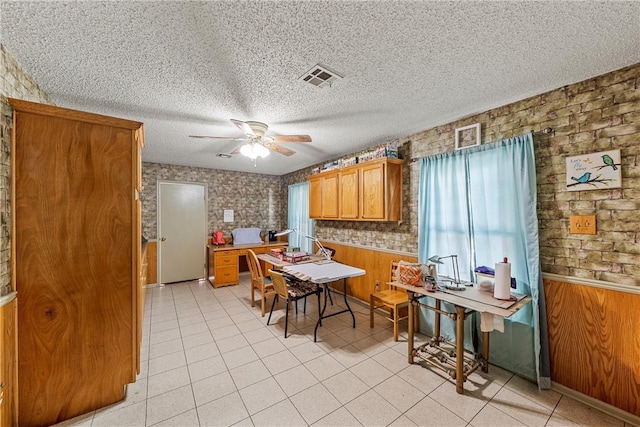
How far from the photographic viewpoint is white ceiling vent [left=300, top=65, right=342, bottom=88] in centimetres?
177

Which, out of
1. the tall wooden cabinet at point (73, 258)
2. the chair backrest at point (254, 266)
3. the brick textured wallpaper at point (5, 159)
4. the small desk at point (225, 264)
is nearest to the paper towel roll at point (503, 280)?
the chair backrest at point (254, 266)

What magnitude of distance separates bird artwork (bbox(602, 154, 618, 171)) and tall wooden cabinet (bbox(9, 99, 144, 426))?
3535 millimetres

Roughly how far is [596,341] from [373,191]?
7.99ft

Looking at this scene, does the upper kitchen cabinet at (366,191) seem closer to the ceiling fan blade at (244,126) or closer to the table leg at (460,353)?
the table leg at (460,353)

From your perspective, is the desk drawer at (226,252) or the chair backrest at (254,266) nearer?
the chair backrest at (254,266)

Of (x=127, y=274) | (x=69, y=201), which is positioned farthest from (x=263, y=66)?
(x=127, y=274)

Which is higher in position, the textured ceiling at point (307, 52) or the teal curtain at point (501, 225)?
the textured ceiling at point (307, 52)

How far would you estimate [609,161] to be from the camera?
1.80 m

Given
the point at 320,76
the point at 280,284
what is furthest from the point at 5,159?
the point at 280,284

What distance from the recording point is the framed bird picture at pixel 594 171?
70.1 inches

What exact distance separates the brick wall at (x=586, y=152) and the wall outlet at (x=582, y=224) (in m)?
0.03

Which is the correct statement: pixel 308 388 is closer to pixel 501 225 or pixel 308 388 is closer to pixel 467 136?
pixel 501 225

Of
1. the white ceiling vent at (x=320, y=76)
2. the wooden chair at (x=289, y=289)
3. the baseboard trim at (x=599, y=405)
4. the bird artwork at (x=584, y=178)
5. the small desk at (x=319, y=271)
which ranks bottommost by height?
the baseboard trim at (x=599, y=405)

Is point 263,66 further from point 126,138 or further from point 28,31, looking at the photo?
point 28,31
